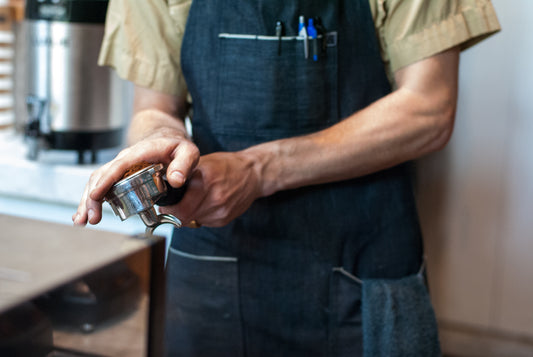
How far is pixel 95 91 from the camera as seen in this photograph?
1.43m

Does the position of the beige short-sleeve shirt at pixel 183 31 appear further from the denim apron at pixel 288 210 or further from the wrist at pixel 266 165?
the wrist at pixel 266 165

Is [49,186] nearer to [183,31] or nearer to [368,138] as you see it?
[183,31]

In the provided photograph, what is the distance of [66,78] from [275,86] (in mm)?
762

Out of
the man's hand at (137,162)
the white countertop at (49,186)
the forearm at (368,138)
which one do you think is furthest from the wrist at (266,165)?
the white countertop at (49,186)

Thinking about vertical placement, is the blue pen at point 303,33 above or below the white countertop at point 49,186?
above

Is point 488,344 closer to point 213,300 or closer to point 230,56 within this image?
point 213,300

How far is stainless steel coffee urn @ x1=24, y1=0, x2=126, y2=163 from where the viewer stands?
140 cm

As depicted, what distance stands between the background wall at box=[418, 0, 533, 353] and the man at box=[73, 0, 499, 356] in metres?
0.49

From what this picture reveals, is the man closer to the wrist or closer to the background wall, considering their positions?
the wrist

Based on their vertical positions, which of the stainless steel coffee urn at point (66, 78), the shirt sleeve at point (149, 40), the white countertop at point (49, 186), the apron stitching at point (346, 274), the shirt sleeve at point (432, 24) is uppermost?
the shirt sleeve at point (432, 24)

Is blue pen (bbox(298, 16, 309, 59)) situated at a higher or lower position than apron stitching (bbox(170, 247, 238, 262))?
higher

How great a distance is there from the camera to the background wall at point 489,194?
4.28 ft

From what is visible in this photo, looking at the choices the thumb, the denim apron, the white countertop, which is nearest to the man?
the denim apron

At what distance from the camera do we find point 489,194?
1.36 m
